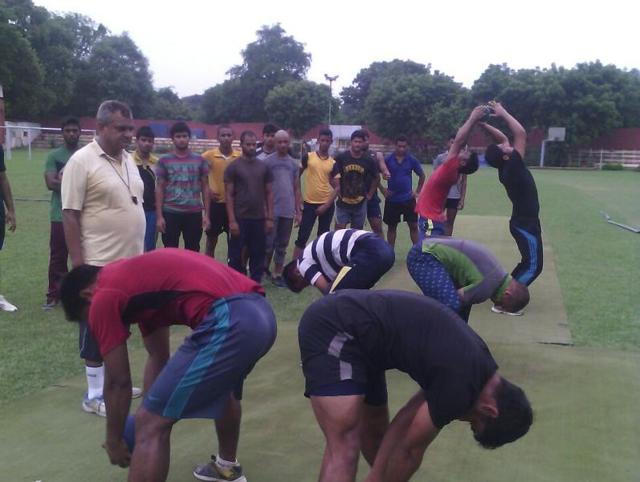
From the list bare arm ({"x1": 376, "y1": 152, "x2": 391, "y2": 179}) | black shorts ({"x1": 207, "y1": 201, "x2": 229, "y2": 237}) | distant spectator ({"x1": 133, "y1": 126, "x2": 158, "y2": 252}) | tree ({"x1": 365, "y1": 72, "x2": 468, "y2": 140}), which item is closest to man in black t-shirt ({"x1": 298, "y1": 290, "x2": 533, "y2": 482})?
distant spectator ({"x1": 133, "y1": 126, "x2": 158, "y2": 252})

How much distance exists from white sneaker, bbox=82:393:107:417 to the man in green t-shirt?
7.69ft

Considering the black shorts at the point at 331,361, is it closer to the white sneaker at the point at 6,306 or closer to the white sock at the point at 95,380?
the white sock at the point at 95,380

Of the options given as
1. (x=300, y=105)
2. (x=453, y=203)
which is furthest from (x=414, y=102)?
(x=453, y=203)

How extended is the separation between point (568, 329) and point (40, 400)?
14.7ft

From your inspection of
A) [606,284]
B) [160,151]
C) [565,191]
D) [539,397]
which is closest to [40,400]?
[539,397]

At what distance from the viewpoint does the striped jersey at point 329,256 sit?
169 inches

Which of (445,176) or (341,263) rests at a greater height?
(445,176)

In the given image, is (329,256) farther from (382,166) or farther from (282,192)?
(382,166)

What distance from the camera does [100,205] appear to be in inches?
162

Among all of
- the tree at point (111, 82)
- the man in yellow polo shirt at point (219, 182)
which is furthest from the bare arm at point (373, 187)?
the tree at point (111, 82)

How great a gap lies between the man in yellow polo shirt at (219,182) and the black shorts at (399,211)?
2.44 metres

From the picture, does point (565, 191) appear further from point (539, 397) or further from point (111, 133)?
point (111, 133)

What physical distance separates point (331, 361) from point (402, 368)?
292mm

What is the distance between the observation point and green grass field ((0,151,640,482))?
3609 mm
